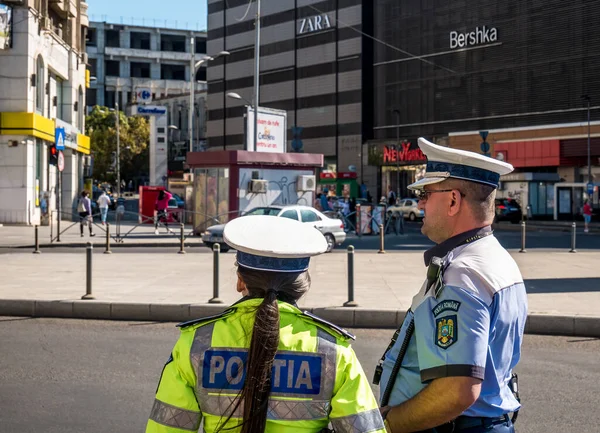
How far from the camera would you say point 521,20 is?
59156 millimetres

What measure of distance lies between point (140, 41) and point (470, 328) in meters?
116

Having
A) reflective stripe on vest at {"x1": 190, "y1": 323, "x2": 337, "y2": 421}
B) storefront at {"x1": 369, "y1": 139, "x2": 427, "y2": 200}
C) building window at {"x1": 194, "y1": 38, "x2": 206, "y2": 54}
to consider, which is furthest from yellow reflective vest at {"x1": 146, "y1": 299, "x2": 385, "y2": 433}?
building window at {"x1": 194, "y1": 38, "x2": 206, "y2": 54}

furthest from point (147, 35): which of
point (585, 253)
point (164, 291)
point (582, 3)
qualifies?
point (164, 291)

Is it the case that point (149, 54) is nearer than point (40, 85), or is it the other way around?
point (40, 85)

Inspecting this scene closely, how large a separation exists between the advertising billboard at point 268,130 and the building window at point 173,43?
78825mm

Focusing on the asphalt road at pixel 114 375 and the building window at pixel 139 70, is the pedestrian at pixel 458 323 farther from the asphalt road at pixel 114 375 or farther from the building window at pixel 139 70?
the building window at pixel 139 70

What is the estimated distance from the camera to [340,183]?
68.3 meters

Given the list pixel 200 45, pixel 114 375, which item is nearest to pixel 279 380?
pixel 114 375

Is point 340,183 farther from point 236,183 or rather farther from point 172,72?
point 172,72

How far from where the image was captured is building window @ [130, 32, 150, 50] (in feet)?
372

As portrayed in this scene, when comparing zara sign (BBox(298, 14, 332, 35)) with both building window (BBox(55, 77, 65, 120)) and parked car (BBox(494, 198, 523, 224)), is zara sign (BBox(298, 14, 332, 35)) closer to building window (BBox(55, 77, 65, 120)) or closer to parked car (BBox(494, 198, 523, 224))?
parked car (BBox(494, 198, 523, 224))

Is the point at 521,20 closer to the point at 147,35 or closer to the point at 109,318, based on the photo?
the point at 109,318

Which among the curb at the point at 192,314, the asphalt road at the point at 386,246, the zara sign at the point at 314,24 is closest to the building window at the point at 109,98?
the zara sign at the point at 314,24

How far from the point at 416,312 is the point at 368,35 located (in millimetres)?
69222
